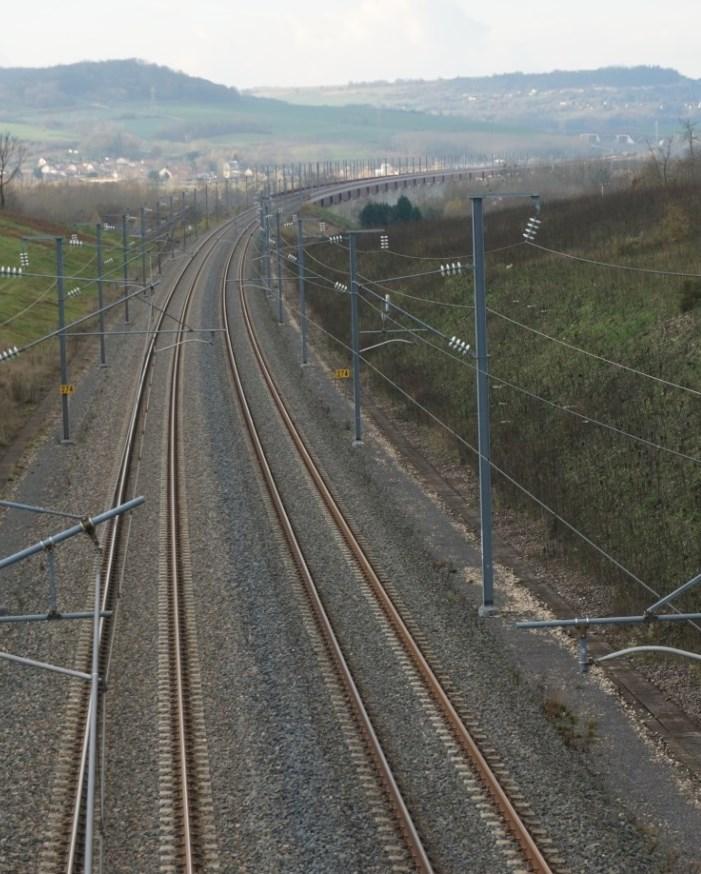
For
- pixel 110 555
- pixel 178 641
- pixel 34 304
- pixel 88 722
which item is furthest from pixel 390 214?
pixel 88 722

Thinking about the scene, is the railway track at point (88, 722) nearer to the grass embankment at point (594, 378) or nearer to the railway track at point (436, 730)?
the railway track at point (436, 730)

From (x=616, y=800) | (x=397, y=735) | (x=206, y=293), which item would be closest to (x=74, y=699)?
(x=397, y=735)

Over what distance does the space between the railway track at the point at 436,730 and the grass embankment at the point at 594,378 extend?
347 centimetres

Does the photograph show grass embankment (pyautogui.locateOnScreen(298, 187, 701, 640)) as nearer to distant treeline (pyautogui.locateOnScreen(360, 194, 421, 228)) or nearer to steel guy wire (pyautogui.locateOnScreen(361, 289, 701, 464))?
steel guy wire (pyautogui.locateOnScreen(361, 289, 701, 464))

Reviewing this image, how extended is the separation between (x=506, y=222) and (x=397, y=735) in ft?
187

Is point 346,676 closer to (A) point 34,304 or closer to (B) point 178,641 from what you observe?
(B) point 178,641

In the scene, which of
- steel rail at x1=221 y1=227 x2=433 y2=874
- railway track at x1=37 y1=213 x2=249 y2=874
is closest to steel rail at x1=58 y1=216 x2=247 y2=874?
railway track at x1=37 y1=213 x2=249 y2=874

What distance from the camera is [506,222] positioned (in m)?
70.8

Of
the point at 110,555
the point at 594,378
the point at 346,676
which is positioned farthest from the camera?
the point at 594,378

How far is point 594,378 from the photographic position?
3234cm

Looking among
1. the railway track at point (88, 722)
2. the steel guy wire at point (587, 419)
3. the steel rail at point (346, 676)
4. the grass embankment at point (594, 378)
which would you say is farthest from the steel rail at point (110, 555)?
the grass embankment at point (594, 378)

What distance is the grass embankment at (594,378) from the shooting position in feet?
76.6

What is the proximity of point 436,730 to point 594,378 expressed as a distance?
17588 millimetres

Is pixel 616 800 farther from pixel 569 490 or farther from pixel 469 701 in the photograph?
pixel 569 490
